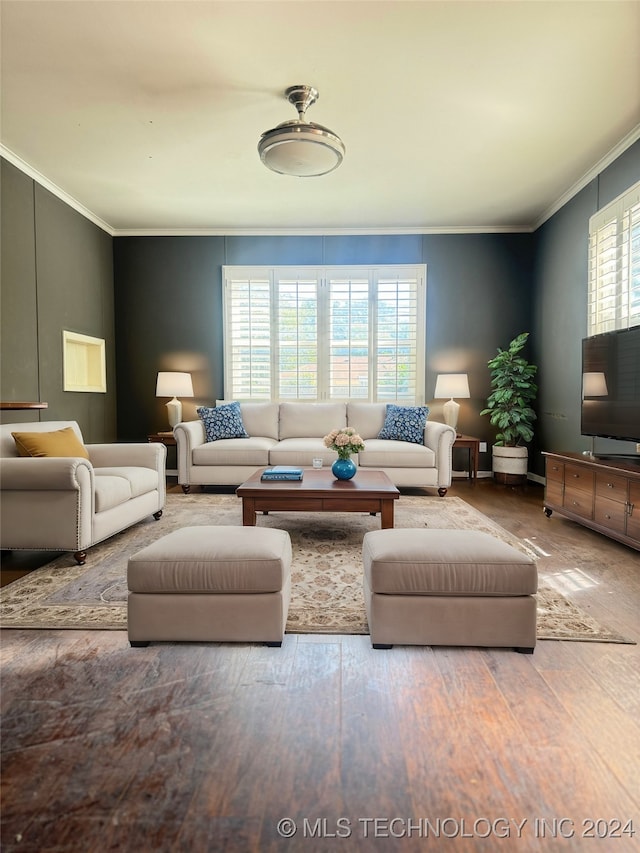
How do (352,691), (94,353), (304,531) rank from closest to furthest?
(352,691) → (304,531) → (94,353)

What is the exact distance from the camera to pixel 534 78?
2.89 meters

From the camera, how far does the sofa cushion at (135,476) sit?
10.5 feet

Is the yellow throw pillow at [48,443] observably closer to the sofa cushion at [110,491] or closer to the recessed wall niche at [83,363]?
the sofa cushion at [110,491]

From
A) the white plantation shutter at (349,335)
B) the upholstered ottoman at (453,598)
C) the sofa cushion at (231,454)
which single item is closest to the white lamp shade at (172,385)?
the sofa cushion at (231,454)

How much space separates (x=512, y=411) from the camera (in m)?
5.11

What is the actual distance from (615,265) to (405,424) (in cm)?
228

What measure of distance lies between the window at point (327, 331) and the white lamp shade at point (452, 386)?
36 centimetres

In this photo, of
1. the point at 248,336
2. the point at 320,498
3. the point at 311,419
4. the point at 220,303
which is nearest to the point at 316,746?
the point at 320,498

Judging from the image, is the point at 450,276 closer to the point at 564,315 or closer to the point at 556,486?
the point at 564,315

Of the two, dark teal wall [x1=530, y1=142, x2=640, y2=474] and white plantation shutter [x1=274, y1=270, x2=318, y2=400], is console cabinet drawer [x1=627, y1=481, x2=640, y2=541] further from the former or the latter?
white plantation shutter [x1=274, y1=270, x2=318, y2=400]

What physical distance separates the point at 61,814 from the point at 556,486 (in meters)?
3.61

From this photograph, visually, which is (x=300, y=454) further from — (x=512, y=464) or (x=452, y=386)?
(x=512, y=464)

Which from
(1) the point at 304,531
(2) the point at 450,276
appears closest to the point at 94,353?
(1) the point at 304,531

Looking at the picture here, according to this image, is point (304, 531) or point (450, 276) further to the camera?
point (450, 276)
